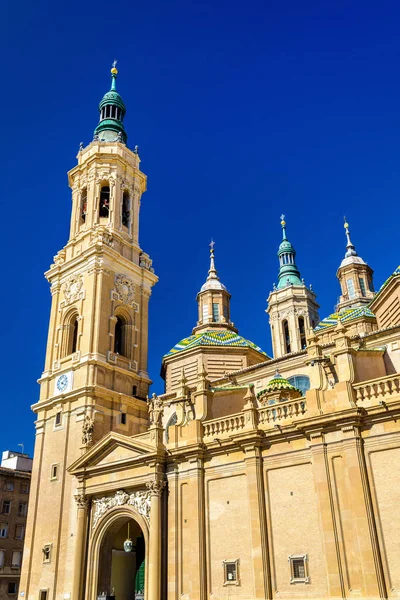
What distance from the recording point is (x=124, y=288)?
36.2 meters

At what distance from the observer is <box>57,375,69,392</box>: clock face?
32.9 m

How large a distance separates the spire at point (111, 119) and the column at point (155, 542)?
26036mm

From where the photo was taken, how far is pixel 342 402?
2008cm

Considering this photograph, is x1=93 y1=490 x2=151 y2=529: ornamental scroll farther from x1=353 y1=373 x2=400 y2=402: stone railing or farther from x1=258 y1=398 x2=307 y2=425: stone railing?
x1=353 y1=373 x2=400 y2=402: stone railing

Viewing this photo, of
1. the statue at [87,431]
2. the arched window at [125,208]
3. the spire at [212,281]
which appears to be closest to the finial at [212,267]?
the spire at [212,281]

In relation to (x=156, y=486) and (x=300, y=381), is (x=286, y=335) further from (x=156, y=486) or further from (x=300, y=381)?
(x=156, y=486)

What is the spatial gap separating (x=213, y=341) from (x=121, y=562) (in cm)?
1471

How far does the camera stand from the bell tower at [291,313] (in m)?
52.0

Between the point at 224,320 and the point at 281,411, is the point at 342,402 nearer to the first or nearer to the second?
the point at 281,411

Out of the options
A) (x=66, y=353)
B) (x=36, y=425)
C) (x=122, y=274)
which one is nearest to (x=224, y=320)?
(x=122, y=274)

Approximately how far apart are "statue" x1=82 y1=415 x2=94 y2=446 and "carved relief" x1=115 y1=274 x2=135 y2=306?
850 centimetres

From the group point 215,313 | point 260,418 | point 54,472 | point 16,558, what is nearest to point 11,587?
point 16,558

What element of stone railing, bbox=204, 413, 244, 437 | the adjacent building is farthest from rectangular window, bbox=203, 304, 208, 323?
the adjacent building

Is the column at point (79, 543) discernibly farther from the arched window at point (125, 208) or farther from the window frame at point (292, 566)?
the arched window at point (125, 208)
